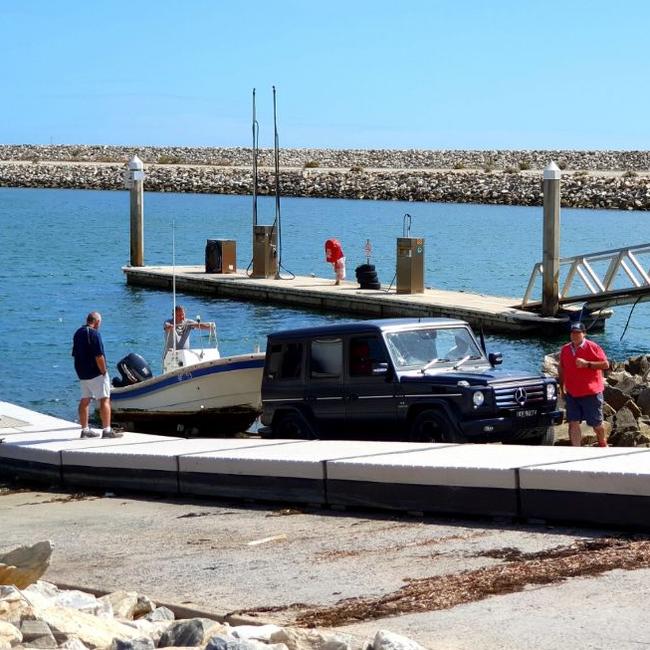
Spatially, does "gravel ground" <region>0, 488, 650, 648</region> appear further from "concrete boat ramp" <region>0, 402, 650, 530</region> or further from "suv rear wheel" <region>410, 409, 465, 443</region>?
"suv rear wheel" <region>410, 409, 465, 443</region>

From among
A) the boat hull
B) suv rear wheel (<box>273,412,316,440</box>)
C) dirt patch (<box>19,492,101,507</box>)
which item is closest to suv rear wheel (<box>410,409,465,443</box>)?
suv rear wheel (<box>273,412,316,440</box>)

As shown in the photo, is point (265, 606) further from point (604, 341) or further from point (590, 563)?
point (604, 341)

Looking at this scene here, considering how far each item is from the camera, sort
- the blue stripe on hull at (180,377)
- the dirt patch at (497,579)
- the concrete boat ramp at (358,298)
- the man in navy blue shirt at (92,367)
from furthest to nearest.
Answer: the concrete boat ramp at (358,298), the blue stripe on hull at (180,377), the man in navy blue shirt at (92,367), the dirt patch at (497,579)

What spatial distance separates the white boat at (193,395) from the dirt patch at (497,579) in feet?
33.2

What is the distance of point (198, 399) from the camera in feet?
68.7

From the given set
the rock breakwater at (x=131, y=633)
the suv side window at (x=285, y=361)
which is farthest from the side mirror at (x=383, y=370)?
the rock breakwater at (x=131, y=633)

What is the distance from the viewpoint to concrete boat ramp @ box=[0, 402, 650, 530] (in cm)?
1130

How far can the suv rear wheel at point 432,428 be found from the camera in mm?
A: 14828

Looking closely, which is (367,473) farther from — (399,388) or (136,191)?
(136,191)

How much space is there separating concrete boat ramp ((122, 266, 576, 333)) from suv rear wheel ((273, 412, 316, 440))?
11.4 m

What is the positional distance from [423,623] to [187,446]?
21.7 feet

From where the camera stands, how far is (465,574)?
9.94 m

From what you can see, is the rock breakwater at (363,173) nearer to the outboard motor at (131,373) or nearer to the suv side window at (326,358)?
the outboard motor at (131,373)

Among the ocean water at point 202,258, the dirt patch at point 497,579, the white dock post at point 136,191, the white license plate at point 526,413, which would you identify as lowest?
the ocean water at point 202,258
